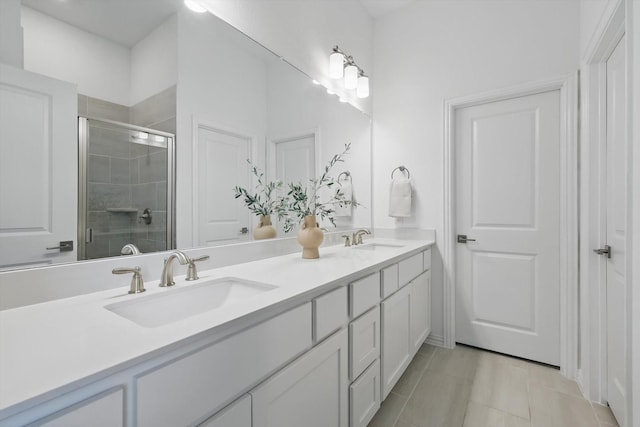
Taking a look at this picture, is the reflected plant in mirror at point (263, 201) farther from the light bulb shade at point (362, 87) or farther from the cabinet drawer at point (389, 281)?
the light bulb shade at point (362, 87)

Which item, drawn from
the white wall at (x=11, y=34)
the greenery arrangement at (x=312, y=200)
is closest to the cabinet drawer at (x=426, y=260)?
the greenery arrangement at (x=312, y=200)

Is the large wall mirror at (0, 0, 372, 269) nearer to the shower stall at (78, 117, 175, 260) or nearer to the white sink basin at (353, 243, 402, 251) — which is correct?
the shower stall at (78, 117, 175, 260)

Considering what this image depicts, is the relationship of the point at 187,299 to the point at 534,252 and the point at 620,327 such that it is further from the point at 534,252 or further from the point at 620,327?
the point at 534,252

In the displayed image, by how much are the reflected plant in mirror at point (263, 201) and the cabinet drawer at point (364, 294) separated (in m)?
0.59

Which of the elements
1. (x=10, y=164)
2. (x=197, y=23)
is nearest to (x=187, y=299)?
(x=10, y=164)

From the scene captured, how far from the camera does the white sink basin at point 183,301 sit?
2.82 ft

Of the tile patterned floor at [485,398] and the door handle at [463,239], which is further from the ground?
the door handle at [463,239]

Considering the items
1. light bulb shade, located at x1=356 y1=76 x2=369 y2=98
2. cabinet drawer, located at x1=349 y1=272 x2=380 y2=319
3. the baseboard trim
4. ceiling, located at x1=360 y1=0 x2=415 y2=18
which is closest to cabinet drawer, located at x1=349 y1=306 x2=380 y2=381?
cabinet drawer, located at x1=349 y1=272 x2=380 y2=319

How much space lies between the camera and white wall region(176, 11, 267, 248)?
1.20 m

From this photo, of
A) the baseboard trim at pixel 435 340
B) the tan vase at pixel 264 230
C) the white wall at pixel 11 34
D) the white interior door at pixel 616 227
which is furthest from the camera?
the baseboard trim at pixel 435 340

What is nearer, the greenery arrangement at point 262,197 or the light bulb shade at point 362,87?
the greenery arrangement at point 262,197

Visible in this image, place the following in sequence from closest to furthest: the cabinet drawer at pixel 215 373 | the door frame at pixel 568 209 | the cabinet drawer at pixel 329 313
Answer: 1. the cabinet drawer at pixel 215 373
2. the cabinet drawer at pixel 329 313
3. the door frame at pixel 568 209

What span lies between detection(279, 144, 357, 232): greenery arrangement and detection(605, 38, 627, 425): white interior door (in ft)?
4.87

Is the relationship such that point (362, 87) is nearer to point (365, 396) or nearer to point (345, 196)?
point (345, 196)
